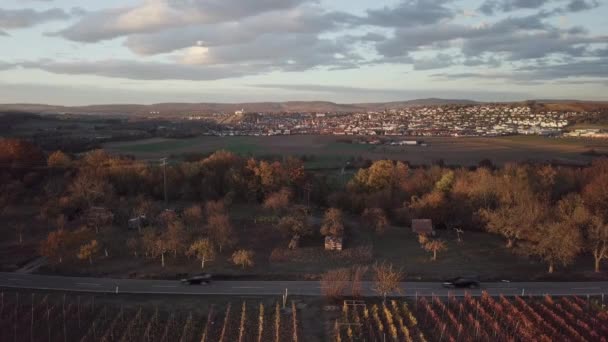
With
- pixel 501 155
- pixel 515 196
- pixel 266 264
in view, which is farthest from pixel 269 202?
pixel 501 155

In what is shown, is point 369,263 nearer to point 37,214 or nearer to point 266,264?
point 266,264

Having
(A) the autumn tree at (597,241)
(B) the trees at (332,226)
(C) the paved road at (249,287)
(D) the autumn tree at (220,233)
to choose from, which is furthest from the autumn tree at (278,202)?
(A) the autumn tree at (597,241)

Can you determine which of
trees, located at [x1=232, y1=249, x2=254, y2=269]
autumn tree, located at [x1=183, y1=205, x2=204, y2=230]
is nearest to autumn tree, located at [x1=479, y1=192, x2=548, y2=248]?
trees, located at [x1=232, y1=249, x2=254, y2=269]

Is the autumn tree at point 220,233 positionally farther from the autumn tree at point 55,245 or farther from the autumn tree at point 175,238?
the autumn tree at point 55,245

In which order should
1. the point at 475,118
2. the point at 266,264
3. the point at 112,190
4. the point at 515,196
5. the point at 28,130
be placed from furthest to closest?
the point at 475,118 → the point at 28,130 → the point at 112,190 → the point at 515,196 → the point at 266,264

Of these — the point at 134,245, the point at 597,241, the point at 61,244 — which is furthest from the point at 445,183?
the point at 61,244

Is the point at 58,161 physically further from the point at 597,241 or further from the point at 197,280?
the point at 597,241
